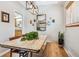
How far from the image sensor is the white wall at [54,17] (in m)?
7.97

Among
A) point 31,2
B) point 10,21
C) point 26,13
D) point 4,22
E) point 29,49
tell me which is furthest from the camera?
point 26,13

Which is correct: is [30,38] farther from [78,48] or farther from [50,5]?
[50,5]

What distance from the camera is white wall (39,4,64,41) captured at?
7971 mm

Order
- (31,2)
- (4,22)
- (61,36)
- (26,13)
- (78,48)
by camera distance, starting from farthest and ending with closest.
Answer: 1. (26,13)
2. (61,36)
3. (4,22)
4. (31,2)
5. (78,48)

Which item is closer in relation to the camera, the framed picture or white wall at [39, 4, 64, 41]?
the framed picture

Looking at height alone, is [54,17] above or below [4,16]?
above

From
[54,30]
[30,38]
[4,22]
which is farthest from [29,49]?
[54,30]

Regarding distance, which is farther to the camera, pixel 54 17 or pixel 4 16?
pixel 54 17

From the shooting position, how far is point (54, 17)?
804 cm

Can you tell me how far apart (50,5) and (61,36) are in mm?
2260

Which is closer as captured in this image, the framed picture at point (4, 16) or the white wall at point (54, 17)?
the framed picture at point (4, 16)

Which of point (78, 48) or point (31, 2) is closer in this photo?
point (78, 48)

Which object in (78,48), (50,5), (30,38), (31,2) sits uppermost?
(50,5)

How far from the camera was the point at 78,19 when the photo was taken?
3371 millimetres
